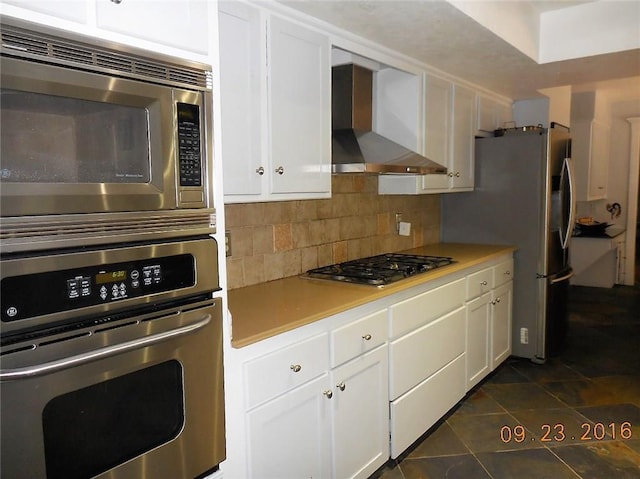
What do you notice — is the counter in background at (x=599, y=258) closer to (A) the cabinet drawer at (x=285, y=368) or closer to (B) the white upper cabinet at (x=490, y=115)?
(B) the white upper cabinet at (x=490, y=115)

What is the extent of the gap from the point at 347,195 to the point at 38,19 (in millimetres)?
2273

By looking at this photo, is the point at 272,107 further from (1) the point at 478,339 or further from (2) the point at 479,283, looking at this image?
(1) the point at 478,339

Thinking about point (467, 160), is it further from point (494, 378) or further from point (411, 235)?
point (494, 378)

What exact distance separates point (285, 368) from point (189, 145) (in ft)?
2.89

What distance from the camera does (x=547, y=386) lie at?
348cm

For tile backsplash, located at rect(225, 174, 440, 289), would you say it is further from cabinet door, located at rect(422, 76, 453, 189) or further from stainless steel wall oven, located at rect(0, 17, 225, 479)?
stainless steel wall oven, located at rect(0, 17, 225, 479)

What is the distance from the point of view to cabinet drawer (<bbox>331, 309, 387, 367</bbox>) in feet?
6.66

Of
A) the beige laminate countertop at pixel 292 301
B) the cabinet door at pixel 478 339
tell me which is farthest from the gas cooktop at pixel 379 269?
the cabinet door at pixel 478 339

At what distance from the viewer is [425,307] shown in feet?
8.70

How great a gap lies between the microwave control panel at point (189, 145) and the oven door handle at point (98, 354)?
39 centimetres

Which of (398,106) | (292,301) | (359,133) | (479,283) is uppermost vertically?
(398,106)

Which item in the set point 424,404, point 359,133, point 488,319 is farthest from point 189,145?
point 488,319

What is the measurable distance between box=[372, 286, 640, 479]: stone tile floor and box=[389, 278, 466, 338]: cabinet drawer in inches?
27.0

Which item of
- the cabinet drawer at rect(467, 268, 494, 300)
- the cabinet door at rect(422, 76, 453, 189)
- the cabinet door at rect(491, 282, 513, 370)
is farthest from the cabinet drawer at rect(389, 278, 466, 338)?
the cabinet door at rect(422, 76, 453, 189)
